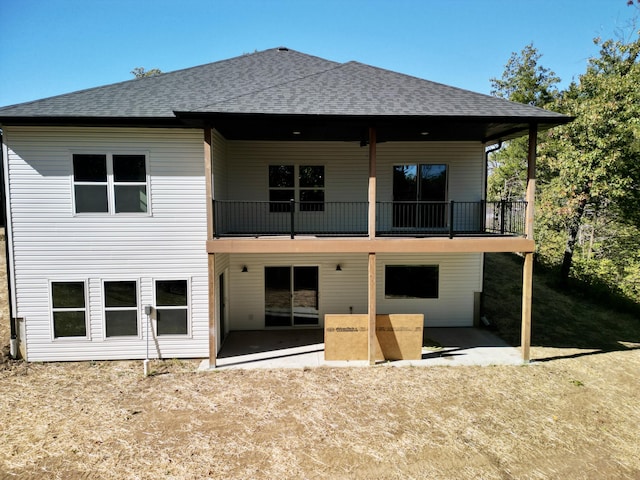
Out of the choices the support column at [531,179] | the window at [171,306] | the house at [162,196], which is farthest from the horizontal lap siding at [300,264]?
the support column at [531,179]

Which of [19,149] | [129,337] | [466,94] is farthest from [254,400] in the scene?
[466,94]

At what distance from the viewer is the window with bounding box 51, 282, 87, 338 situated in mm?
9258

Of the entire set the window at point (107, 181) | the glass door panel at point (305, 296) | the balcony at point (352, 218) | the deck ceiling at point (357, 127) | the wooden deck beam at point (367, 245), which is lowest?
the glass door panel at point (305, 296)

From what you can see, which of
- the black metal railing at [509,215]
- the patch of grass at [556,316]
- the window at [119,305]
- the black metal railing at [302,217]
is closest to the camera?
the window at [119,305]

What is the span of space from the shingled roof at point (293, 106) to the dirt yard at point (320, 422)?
6.17 meters

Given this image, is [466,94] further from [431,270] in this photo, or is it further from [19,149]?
[19,149]

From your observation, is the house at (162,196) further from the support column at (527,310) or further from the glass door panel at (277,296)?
the glass door panel at (277,296)

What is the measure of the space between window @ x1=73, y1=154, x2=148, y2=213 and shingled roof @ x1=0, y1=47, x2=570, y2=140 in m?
0.93

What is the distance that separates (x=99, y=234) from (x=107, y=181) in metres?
1.38

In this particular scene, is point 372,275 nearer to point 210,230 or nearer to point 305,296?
point 305,296

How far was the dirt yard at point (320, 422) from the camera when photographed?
545 centimetres

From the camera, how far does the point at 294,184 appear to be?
11.8 meters

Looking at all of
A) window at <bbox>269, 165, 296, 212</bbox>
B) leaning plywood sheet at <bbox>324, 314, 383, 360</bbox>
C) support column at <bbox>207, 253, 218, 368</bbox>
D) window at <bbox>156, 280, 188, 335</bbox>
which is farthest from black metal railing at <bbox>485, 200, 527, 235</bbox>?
window at <bbox>156, 280, 188, 335</bbox>

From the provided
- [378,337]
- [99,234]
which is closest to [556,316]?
[378,337]
